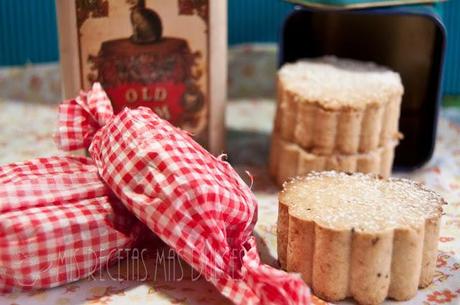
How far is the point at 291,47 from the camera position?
1.12 metres

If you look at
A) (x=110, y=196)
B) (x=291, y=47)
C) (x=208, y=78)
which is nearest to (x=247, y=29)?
(x=291, y=47)

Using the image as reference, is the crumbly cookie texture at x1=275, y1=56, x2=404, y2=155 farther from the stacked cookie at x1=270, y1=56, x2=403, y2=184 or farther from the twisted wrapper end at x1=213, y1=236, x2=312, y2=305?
the twisted wrapper end at x1=213, y1=236, x2=312, y2=305

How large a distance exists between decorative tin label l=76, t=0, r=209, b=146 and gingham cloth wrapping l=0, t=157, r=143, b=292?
0.20 meters

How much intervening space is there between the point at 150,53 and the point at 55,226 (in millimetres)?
330

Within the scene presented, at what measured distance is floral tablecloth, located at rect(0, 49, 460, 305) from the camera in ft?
2.40

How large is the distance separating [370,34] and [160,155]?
1.77ft

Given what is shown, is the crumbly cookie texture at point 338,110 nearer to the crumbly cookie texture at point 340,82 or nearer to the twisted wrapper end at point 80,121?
the crumbly cookie texture at point 340,82

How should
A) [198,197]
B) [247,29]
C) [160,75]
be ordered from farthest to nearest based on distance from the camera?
[247,29], [160,75], [198,197]

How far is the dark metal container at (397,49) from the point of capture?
1061mm

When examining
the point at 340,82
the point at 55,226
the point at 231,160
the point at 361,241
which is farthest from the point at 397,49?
the point at 55,226

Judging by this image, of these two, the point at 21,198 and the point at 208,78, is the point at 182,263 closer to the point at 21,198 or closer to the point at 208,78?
the point at 21,198

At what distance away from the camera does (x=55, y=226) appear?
71 centimetres

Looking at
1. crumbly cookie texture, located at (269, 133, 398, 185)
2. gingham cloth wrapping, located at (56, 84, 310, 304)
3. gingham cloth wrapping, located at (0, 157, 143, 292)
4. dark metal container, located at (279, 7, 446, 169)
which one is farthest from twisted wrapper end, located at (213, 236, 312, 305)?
dark metal container, located at (279, 7, 446, 169)

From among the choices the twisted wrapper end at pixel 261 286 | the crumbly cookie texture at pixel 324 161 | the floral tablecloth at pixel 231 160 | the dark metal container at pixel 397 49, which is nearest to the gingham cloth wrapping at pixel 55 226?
the floral tablecloth at pixel 231 160
